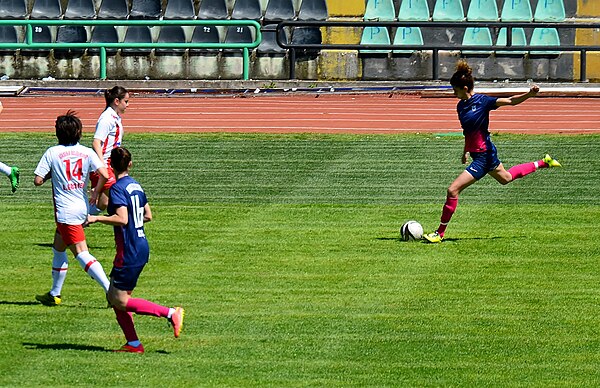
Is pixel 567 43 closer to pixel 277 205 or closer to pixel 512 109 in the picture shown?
pixel 512 109

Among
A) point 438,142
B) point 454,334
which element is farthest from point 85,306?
point 438,142

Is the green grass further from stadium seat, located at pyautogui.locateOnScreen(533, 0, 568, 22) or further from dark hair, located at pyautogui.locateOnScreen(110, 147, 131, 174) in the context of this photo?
stadium seat, located at pyautogui.locateOnScreen(533, 0, 568, 22)

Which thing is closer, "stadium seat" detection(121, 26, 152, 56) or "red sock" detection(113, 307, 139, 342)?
"red sock" detection(113, 307, 139, 342)

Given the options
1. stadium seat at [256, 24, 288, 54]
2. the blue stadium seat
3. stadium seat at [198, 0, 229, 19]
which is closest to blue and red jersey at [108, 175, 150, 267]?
stadium seat at [256, 24, 288, 54]

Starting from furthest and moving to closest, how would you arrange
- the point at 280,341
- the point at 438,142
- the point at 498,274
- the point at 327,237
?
1. the point at 438,142
2. the point at 327,237
3. the point at 498,274
4. the point at 280,341

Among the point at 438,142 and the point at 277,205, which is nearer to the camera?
the point at 277,205

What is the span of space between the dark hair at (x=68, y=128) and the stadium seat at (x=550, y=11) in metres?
25.8

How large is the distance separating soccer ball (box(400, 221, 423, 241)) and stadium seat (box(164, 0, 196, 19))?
21770mm

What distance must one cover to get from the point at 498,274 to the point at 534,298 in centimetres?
122

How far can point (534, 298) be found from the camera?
12312mm

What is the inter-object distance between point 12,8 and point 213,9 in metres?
5.76

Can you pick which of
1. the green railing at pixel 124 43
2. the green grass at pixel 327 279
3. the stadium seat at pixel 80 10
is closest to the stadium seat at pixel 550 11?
the green railing at pixel 124 43

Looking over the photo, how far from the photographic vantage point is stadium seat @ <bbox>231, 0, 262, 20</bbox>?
36094 mm

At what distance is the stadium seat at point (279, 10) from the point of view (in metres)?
36.0
